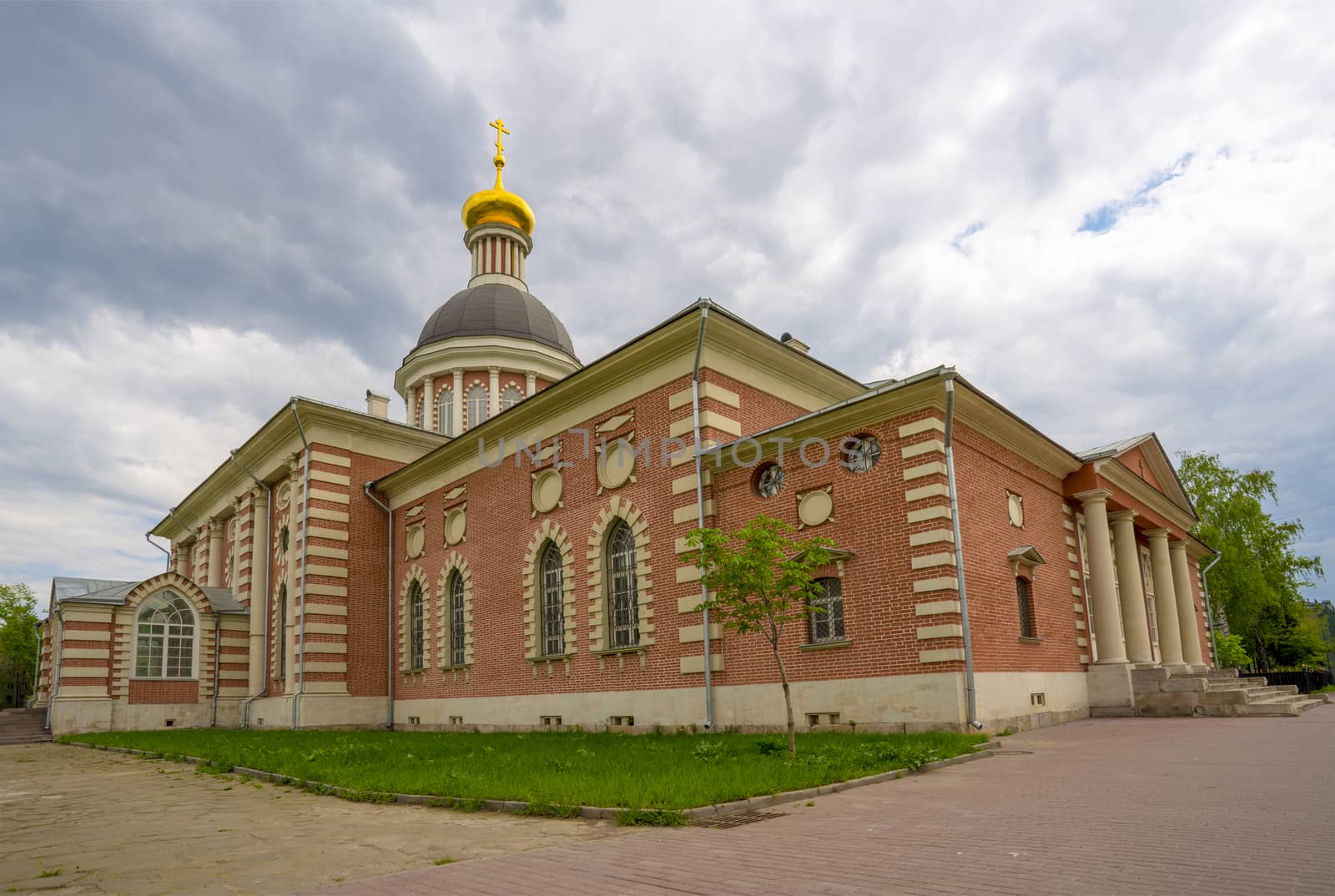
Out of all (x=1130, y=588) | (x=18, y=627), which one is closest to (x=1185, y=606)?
(x=1130, y=588)

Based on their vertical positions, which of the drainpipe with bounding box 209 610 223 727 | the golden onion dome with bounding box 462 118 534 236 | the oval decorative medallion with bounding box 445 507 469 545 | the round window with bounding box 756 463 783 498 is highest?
the golden onion dome with bounding box 462 118 534 236

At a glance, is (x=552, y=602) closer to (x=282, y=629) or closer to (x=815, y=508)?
(x=815, y=508)

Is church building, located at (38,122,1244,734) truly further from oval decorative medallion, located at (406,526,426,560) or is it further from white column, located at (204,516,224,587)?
white column, located at (204,516,224,587)

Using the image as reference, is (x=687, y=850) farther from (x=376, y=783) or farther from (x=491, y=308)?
(x=491, y=308)

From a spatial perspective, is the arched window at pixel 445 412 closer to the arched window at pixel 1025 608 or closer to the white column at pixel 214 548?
the white column at pixel 214 548

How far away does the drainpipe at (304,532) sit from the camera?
2661 cm

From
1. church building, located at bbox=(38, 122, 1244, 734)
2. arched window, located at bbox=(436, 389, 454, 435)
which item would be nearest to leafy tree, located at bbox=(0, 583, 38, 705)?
church building, located at bbox=(38, 122, 1244, 734)

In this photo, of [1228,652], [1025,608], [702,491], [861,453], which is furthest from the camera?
[1228,652]

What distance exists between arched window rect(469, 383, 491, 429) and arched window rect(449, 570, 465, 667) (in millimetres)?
9601

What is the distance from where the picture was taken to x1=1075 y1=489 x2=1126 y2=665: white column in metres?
20.9

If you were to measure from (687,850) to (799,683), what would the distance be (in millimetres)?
10259

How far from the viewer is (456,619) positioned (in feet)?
87.4

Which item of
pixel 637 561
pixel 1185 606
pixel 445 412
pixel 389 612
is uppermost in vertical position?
pixel 445 412

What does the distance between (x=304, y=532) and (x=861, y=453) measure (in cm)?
1902
